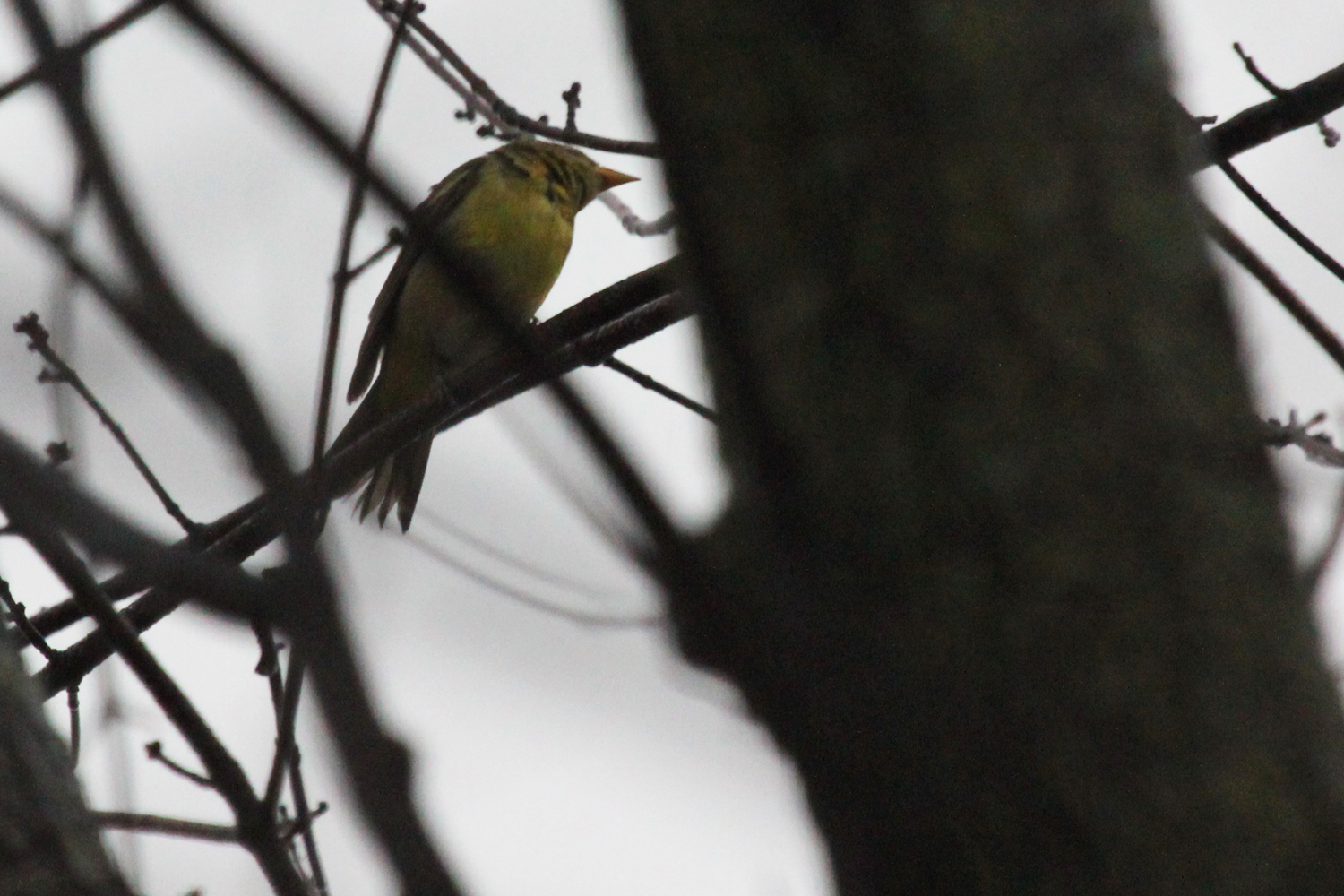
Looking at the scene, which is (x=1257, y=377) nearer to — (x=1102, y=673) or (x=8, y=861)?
(x=1102, y=673)

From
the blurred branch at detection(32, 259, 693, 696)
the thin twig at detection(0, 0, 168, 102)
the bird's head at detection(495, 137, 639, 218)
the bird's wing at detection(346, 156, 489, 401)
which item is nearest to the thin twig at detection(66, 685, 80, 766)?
the blurred branch at detection(32, 259, 693, 696)

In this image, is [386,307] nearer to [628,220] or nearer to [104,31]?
[628,220]

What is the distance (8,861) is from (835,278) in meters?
1.41

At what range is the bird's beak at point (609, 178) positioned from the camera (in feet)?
22.9

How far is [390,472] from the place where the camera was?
6152mm

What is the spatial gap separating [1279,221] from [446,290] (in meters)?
3.61

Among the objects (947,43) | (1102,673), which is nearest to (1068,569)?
(1102,673)

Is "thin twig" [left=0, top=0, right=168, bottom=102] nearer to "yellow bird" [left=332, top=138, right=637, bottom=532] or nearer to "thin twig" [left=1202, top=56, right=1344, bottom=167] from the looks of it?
"thin twig" [left=1202, top=56, right=1344, bottom=167]

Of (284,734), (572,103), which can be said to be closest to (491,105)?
(572,103)

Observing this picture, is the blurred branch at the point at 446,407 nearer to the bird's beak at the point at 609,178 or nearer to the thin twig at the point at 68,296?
the thin twig at the point at 68,296

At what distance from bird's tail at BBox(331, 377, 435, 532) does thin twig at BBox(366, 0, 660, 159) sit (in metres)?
1.73

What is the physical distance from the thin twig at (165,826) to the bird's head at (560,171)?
4.32 metres

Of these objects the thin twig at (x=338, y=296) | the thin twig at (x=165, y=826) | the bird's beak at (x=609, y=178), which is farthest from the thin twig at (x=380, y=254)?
the bird's beak at (x=609, y=178)

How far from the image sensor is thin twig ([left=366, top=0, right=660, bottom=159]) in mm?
4305
